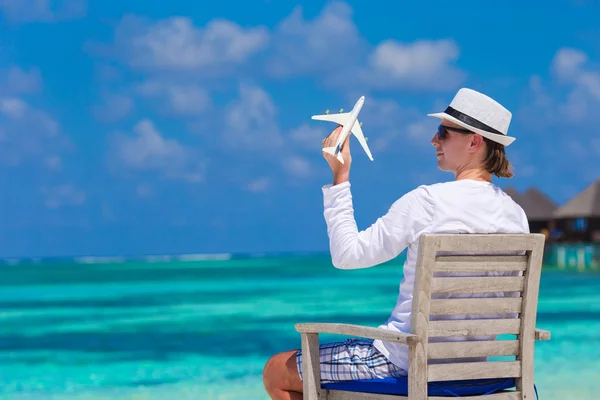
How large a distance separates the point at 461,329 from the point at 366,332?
28 cm

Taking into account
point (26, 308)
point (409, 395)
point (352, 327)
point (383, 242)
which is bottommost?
point (409, 395)

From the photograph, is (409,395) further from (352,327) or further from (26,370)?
(26,370)

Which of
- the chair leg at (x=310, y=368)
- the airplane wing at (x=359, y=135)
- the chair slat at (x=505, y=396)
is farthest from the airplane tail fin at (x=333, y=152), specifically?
the chair slat at (x=505, y=396)

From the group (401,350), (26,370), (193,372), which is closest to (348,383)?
(401,350)

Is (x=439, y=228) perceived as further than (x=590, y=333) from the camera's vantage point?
No

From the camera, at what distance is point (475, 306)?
9.22 feet

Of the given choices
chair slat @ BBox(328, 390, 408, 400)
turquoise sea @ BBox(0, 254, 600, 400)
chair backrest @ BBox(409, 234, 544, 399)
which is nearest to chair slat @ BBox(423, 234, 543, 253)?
chair backrest @ BBox(409, 234, 544, 399)

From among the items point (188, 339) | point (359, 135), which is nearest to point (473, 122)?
point (359, 135)

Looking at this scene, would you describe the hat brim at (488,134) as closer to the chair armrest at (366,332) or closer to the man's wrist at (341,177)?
the man's wrist at (341,177)

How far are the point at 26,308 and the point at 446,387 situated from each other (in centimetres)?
2282

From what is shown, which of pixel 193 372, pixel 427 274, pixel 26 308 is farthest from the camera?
pixel 26 308

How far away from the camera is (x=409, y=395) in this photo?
2.73m

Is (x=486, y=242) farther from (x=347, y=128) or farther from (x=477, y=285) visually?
(x=347, y=128)

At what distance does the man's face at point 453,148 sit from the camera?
9.63ft
